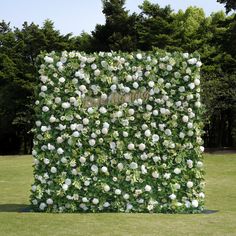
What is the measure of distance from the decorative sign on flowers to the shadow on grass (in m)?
0.51

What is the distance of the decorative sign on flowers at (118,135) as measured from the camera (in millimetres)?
10672

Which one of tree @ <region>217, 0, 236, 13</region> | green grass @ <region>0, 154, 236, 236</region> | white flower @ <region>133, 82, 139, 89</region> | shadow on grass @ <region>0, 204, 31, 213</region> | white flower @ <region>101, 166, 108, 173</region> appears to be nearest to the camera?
green grass @ <region>0, 154, 236, 236</region>

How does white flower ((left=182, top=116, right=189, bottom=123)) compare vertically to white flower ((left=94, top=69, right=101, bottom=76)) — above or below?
below

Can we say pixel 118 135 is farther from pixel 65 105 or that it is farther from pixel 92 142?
pixel 65 105

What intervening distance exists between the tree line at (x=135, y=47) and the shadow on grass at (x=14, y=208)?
2740 centimetres

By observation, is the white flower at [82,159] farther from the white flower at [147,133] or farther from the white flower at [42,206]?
the white flower at [147,133]

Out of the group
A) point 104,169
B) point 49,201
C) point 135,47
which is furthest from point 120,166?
point 135,47

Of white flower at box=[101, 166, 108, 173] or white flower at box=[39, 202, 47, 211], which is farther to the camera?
white flower at box=[39, 202, 47, 211]

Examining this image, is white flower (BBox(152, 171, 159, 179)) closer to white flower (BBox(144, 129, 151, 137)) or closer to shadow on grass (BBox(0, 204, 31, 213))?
white flower (BBox(144, 129, 151, 137))

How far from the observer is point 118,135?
420 inches

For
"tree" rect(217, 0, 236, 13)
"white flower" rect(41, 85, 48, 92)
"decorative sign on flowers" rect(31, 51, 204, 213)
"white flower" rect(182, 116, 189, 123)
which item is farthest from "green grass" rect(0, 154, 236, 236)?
"tree" rect(217, 0, 236, 13)

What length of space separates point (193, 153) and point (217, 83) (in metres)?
28.7

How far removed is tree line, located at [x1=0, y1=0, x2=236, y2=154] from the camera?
41431mm

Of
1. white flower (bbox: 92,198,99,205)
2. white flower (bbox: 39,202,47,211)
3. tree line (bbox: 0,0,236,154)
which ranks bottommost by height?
white flower (bbox: 39,202,47,211)
